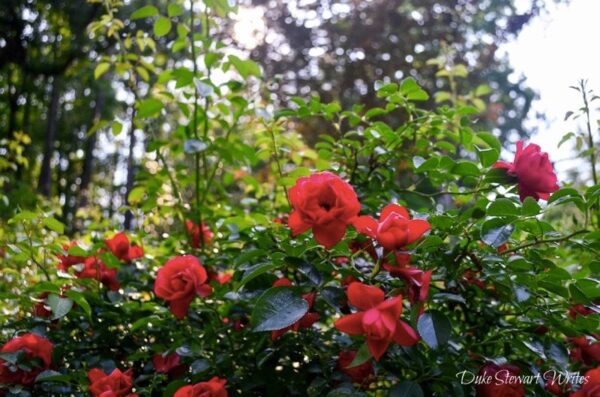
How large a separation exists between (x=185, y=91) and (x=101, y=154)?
A: 13.5m

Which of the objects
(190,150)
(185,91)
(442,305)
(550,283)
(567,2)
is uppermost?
(567,2)

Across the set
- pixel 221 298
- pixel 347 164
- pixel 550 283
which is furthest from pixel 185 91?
pixel 550 283

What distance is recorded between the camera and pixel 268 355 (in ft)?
2.95

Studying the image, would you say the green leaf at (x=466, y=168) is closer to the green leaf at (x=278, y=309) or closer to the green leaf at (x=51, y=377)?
the green leaf at (x=278, y=309)

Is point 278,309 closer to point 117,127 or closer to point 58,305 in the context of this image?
point 58,305

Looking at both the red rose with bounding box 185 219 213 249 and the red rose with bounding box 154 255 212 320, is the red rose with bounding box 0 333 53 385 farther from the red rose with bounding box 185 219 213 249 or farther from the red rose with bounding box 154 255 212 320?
the red rose with bounding box 185 219 213 249

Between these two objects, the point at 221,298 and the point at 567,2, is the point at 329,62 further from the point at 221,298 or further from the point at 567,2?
the point at 221,298

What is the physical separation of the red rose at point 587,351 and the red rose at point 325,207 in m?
0.49

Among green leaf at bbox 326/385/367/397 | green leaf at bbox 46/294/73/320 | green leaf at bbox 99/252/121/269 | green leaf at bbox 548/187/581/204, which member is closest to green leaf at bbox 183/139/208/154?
green leaf at bbox 99/252/121/269

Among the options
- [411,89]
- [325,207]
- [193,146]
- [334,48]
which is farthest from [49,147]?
[325,207]

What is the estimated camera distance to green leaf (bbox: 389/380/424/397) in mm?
767

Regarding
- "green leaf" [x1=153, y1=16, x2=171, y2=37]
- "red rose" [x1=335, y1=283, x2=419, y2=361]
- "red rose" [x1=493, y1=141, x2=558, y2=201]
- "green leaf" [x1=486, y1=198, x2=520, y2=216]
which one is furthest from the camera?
"green leaf" [x1=153, y1=16, x2=171, y2=37]

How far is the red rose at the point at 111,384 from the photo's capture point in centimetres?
90

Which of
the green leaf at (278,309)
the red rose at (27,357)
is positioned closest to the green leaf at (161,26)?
the red rose at (27,357)
